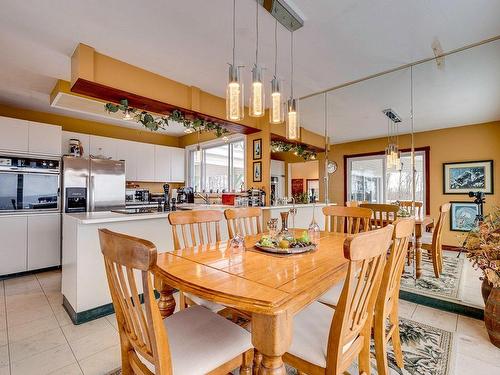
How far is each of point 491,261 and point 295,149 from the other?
318 cm

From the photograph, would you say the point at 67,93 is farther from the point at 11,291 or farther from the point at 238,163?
the point at 238,163

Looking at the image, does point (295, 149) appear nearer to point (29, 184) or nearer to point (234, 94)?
point (234, 94)

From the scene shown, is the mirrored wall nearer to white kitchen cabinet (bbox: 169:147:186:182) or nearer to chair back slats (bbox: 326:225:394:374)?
chair back slats (bbox: 326:225:394:374)

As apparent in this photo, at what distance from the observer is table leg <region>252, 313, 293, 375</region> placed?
85 cm

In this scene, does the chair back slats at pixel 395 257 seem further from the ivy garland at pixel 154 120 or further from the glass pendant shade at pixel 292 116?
the ivy garland at pixel 154 120

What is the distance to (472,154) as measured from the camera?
4.70 m

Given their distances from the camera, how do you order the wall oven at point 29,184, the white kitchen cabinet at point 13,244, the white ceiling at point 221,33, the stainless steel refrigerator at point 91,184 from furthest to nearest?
the stainless steel refrigerator at point 91,184, the wall oven at point 29,184, the white kitchen cabinet at point 13,244, the white ceiling at point 221,33

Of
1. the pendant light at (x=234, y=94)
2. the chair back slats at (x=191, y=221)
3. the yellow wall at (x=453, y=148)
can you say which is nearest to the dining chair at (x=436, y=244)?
the yellow wall at (x=453, y=148)

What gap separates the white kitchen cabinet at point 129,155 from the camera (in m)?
5.06

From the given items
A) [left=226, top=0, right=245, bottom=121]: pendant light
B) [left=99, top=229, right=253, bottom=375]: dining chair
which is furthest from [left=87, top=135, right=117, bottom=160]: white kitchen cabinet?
[left=99, top=229, right=253, bottom=375]: dining chair

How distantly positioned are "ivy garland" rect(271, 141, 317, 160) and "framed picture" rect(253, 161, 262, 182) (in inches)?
13.6

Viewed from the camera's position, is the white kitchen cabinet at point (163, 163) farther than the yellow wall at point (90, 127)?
Yes

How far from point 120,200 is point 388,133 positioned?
5.52 metres

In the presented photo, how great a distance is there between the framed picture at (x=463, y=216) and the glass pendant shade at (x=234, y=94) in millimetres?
5252
